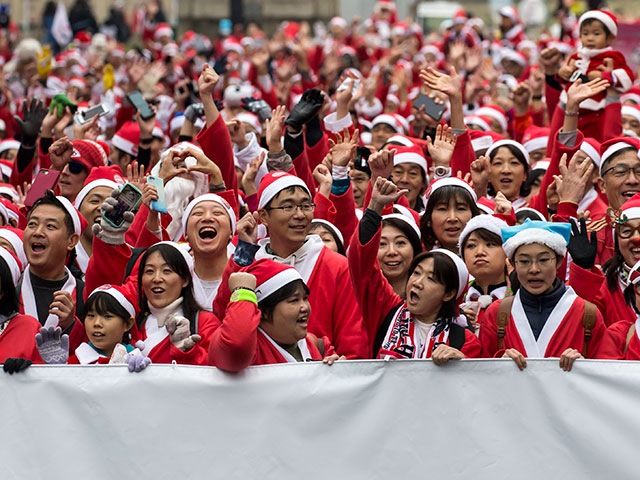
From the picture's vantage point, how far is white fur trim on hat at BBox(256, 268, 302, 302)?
500cm

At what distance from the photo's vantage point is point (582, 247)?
17.6 feet

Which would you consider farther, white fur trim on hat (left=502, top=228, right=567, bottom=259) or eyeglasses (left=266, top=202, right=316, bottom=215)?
eyeglasses (left=266, top=202, right=316, bottom=215)

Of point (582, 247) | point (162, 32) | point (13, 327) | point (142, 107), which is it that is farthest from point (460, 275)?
point (162, 32)

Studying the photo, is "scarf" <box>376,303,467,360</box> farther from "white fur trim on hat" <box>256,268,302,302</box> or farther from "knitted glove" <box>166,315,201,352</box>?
"knitted glove" <box>166,315,201,352</box>

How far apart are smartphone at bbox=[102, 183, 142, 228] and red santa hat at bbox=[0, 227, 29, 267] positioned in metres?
0.55

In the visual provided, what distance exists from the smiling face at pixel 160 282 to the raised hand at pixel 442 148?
94.1 inches

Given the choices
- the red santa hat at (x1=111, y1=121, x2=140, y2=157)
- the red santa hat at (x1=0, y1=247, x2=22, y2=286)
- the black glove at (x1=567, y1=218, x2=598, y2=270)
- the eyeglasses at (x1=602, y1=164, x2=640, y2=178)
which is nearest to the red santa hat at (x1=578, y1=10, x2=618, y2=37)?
the eyeglasses at (x1=602, y1=164, x2=640, y2=178)

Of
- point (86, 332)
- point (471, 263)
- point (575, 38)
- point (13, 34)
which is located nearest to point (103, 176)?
point (86, 332)

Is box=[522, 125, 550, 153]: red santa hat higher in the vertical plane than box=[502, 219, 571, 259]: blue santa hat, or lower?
higher

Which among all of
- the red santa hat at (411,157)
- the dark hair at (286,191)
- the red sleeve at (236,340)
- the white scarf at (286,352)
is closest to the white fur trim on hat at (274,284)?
the white scarf at (286,352)

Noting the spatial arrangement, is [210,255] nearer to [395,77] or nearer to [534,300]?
[534,300]

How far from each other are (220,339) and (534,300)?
152 centimetres

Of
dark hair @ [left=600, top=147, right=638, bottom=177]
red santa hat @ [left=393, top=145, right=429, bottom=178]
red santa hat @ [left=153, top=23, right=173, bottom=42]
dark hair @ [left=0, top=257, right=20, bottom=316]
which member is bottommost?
dark hair @ [left=0, top=257, right=20, bottom=316]

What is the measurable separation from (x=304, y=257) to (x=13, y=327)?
150 centimetres
